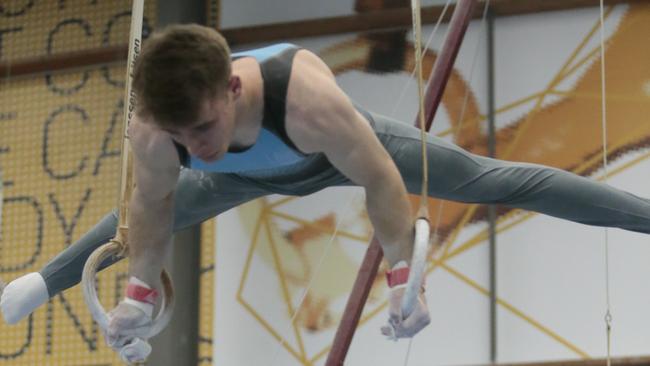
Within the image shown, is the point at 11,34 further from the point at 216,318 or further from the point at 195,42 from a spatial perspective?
the point at 195,42

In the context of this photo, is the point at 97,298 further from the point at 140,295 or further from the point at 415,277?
the point at 415,277

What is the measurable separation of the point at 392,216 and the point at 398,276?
0.34ft

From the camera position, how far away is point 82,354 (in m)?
5.32

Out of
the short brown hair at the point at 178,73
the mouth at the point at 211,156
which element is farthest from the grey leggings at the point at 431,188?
the short brown hair at the point at 178,73

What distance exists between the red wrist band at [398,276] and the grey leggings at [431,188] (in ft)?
1.25

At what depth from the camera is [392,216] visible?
217cm

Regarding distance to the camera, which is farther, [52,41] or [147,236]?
[52,41]

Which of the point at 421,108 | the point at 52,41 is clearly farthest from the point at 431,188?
the point at 52,41

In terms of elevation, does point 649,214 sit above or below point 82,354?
above

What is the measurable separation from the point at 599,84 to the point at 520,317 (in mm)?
983

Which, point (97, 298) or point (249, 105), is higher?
point (249, 105)

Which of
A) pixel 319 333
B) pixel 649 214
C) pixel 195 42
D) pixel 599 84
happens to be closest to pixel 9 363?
pixel 319 333

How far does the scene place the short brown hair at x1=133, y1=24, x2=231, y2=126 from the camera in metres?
1.99

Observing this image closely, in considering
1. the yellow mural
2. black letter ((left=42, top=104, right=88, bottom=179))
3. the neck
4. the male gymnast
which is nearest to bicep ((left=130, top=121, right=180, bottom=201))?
the male gymnast
